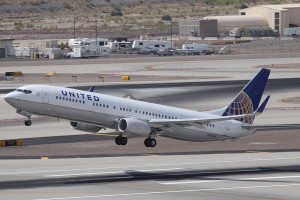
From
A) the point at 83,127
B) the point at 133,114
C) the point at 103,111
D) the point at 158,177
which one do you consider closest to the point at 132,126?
the point at 103,111

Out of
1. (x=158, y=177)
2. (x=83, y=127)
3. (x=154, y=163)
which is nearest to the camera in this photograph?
(x=158, y=177)

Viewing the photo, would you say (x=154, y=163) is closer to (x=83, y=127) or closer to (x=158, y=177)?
(x=83, y=127)

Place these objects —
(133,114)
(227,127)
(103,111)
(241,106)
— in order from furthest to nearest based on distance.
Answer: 1. (241,106)
2. (227,127)
3. (133,114)
4. (103,111)

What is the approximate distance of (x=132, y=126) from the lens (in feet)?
286

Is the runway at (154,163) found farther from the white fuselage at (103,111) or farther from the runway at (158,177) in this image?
the white fuselage at (103,111)

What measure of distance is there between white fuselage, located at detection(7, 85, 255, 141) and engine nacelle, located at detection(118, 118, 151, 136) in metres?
1.22

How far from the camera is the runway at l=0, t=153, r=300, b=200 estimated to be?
67.9m

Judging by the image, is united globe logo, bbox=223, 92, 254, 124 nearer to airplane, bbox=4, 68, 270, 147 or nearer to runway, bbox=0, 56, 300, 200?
airplane, bbox=4, 68, 270, 147

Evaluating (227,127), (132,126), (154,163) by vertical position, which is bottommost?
(154,163)

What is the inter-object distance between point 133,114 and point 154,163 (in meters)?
5.88

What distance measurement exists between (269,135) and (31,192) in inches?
1865

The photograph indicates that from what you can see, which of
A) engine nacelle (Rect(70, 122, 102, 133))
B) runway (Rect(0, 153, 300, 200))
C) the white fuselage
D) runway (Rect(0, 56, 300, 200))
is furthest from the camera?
engine nacelle (Rect(70, 122, 102, 133))

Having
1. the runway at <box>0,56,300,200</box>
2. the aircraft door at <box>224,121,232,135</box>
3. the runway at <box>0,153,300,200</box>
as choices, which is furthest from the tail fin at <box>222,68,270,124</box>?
the runway at <box>0,153,300,200</box>

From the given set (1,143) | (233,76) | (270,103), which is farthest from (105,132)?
(233,76)
